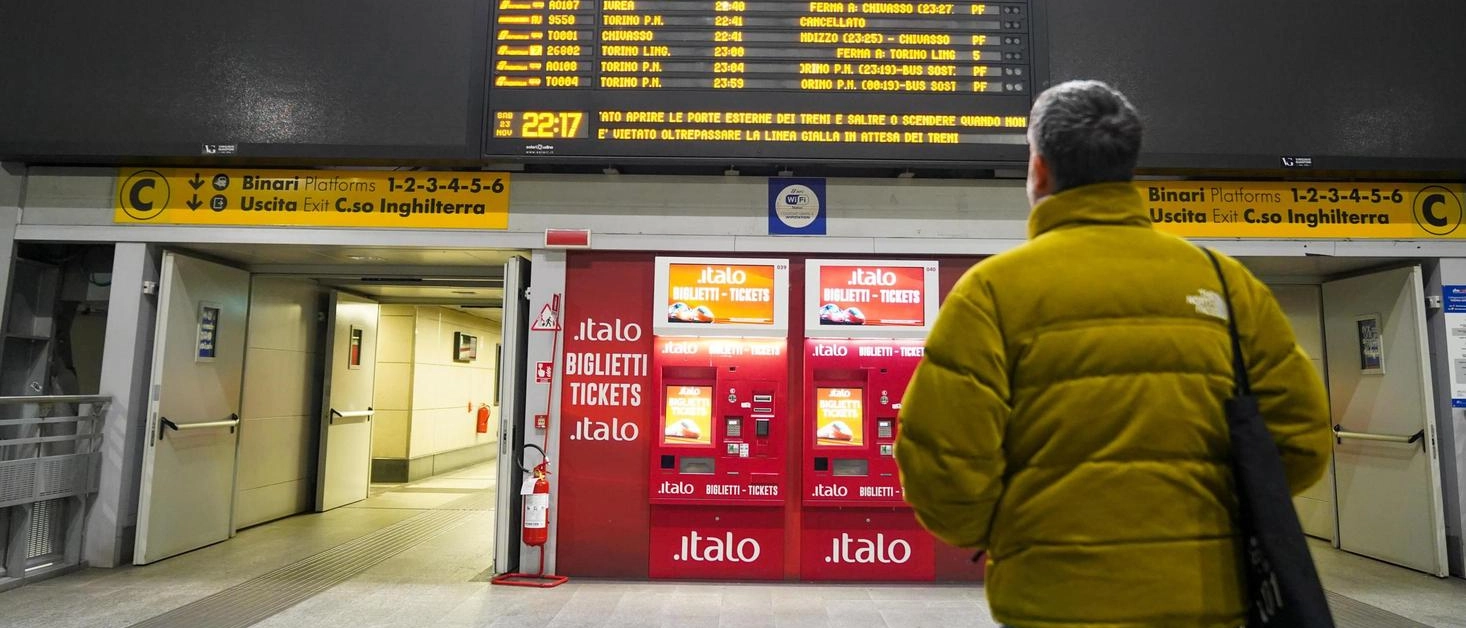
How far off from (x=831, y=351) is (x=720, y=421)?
34.6 inches

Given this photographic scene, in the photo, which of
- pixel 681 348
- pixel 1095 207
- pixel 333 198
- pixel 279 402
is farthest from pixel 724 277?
pixel 279 402

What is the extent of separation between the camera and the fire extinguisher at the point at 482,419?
12.0 meters

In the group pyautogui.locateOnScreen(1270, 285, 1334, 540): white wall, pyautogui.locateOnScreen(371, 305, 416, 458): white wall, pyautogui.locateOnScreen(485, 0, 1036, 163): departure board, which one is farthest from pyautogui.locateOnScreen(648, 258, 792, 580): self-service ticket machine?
pyautogui.locateOnScreen(371, 305, 416, 458): white wall

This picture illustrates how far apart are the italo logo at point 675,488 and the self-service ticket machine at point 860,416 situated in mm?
774

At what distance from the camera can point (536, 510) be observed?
15.1 ft

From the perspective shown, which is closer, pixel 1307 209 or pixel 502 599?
pixel 502 599

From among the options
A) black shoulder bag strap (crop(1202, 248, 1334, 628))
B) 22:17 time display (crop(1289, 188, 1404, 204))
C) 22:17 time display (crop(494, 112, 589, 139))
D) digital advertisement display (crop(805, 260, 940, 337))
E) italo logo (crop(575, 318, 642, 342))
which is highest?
22:17 time display (crop(494, 112, 589, 139))

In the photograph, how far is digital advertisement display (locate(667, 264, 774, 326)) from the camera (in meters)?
4.76

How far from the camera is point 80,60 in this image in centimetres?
473

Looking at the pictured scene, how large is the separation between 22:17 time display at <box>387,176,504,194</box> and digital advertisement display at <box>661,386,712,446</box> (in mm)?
1888

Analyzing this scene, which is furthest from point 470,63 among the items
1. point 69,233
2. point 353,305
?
point 353,305

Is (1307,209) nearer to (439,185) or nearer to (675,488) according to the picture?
(675,488)

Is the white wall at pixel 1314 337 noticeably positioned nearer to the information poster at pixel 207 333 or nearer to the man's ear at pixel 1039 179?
the man's ear at pixel 1039 179

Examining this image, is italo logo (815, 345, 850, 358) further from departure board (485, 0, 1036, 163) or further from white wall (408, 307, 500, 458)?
white wall (408, 307, 500, 458)
